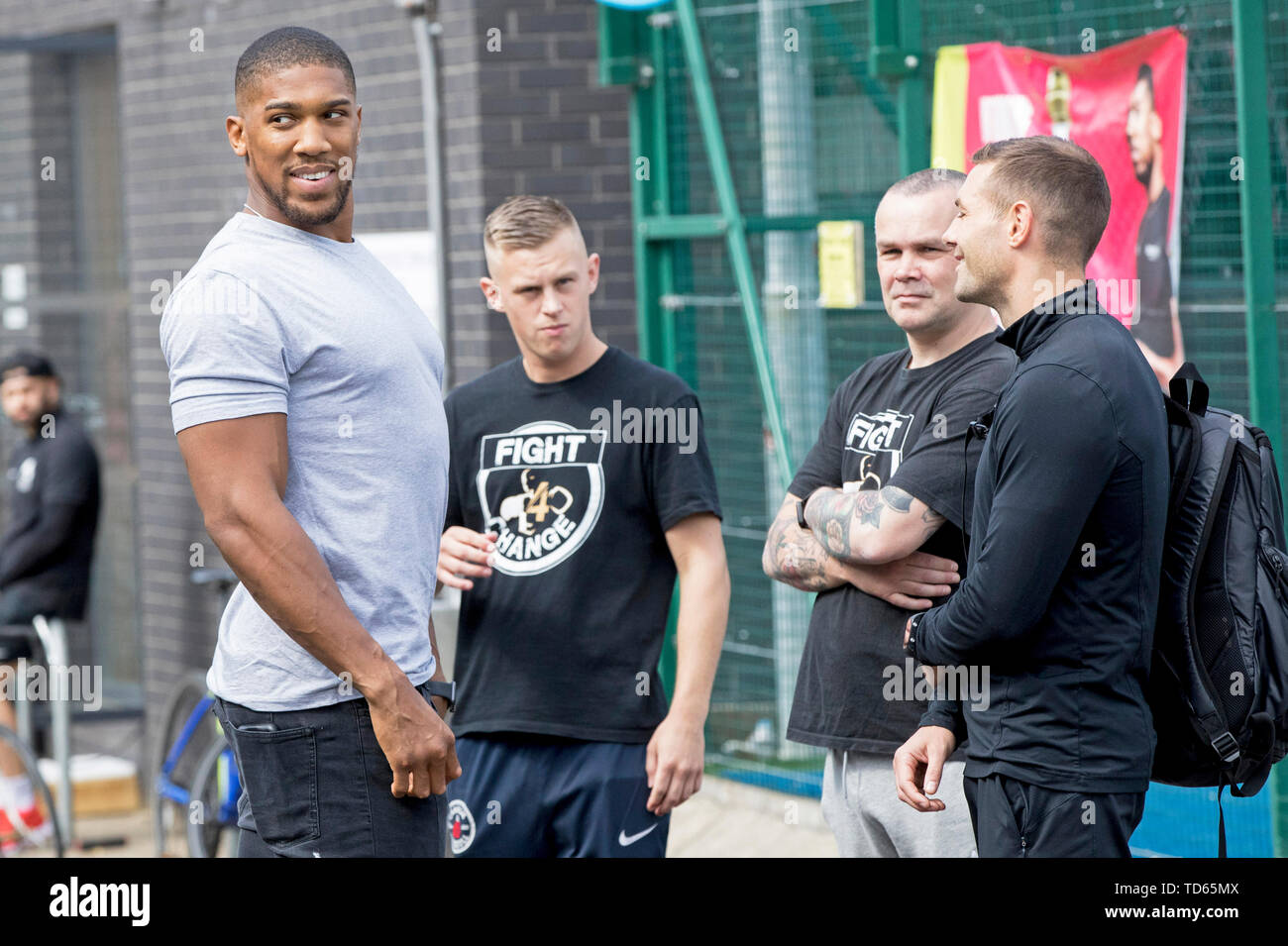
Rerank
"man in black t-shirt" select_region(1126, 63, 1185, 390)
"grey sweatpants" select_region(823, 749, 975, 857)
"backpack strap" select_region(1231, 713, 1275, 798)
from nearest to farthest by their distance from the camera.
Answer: "backpack strap" select_region(1231, 713, 1275, 798), "grey sweatpants" select_region(823, 749, 975, 857), "man in black t-shirt" select_region(1126, 63, 1185, 390)

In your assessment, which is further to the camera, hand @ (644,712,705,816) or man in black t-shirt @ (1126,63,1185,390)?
man in black t-shirt @ (1126,63,1185,390)

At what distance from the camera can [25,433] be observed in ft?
28.8

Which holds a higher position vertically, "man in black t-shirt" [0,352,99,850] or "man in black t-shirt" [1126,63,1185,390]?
"man in black t-shirt" [1126,63,1185,390]

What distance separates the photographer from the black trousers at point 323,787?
2918 millimetres

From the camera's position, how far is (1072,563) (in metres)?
2.97

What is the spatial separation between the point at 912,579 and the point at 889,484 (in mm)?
214

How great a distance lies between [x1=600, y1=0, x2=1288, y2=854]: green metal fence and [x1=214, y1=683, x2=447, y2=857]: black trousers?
10.9ft

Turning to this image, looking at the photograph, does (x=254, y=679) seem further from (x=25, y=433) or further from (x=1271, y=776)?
(x=25, y=433)

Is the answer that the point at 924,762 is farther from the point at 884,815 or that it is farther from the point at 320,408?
the point at 320,408

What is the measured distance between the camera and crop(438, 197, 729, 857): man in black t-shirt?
394cm

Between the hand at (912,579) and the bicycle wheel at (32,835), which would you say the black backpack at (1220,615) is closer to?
the hand at (912,579)

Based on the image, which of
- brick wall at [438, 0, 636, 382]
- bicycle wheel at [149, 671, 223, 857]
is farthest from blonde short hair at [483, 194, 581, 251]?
bicycle wheel at [149, 671, 223, 857]

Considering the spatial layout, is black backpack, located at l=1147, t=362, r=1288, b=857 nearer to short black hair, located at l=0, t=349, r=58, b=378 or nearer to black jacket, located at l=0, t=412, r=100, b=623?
black jacket, located at l=0, t=412, r=100, b=623

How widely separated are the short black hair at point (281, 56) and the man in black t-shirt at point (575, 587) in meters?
1.00
